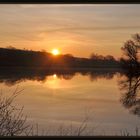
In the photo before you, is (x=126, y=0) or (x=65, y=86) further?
(x=65, y=86)

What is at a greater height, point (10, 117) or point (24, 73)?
point (24, 73)

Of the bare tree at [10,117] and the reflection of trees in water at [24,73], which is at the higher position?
the reflection of trees in water at [24,73]

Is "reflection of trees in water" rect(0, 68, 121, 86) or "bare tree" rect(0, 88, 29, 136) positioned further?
"reflection of trees in water" rect(0, 68, 121, 86)

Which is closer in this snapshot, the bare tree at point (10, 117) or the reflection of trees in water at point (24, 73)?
the bare tree at point (10, 117)

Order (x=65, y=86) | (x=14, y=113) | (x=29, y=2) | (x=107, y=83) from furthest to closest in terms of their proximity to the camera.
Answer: (x=107, y=83) → (x=65, y=86) → (x=14, y=113) → (x=29, y=2)

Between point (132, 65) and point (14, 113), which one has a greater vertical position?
point (132, 65)

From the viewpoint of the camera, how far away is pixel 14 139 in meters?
1.13

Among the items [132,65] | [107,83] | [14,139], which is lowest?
[14,139]

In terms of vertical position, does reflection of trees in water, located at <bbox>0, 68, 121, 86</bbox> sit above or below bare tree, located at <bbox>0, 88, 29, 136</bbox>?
above

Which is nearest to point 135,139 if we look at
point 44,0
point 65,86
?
point 44,0

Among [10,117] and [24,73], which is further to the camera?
[24,73]

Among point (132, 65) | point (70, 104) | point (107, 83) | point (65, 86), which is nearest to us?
point (132, 65)

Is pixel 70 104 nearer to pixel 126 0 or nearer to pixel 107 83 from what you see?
pixel 107 83

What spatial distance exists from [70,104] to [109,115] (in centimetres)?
133
